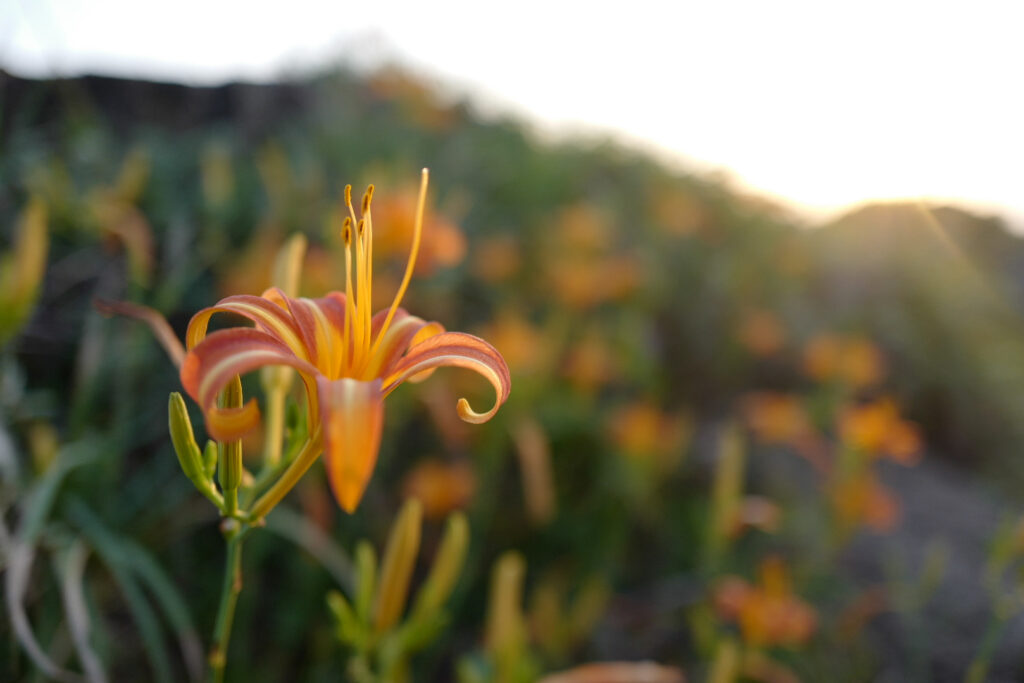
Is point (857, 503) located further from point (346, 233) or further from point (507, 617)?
point (346, 233)

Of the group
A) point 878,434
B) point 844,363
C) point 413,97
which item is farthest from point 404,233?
point 413,97

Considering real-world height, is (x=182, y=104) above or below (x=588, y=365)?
above

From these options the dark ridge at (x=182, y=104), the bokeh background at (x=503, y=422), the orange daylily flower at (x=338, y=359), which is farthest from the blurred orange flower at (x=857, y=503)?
the dark ridge at (x=182, y=104)

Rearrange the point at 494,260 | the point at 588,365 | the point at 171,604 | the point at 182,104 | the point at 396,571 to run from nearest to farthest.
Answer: the point at 396,571 < the point at 171,604 < the point at 588,365 < the point at 494,260 < the point at 182,104

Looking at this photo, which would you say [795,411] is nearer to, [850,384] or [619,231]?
[850,384]

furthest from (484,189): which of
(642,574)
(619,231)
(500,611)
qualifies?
(500,611)

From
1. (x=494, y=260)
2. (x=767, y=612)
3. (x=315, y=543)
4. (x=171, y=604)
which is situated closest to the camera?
(x=171, y=604)

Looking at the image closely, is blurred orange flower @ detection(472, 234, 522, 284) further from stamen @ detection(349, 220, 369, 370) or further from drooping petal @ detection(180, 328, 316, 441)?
drooping petal @ detection(180, 328, 316, 441)

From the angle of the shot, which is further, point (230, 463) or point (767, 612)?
point (767, 612)
